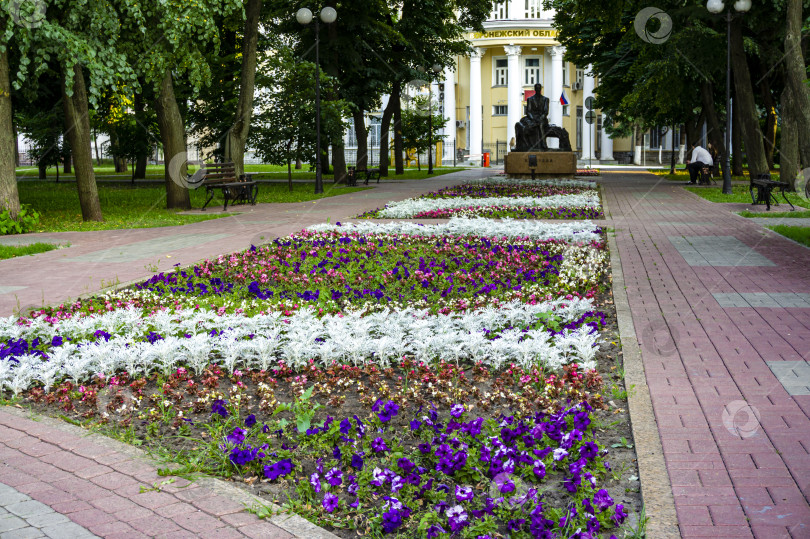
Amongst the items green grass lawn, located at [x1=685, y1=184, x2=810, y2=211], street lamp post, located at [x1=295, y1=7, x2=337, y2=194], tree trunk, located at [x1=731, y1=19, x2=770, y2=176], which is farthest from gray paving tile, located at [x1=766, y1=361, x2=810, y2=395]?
tree trunk, located at [x1=731, y1=19, x2=770, y2=176]

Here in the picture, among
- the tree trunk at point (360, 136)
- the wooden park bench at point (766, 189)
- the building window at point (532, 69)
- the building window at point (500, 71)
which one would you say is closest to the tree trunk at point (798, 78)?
the wooden park bench at point (766, 189)

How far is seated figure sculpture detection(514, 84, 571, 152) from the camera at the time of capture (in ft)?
104

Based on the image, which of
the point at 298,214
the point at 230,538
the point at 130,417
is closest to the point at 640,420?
the point at 230,538

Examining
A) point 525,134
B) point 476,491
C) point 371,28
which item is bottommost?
point 476,491

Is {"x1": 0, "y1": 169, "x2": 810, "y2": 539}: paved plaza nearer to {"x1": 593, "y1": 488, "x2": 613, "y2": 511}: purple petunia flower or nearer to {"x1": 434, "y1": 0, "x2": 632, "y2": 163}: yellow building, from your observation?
{"x1": 593, "y1": 488, "x2": 613, "y2": 511}: purple petunia flower

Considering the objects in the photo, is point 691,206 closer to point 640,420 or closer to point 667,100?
point 667,100

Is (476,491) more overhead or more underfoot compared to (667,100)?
more underfoot

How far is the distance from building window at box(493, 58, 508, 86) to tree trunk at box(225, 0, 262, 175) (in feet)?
164

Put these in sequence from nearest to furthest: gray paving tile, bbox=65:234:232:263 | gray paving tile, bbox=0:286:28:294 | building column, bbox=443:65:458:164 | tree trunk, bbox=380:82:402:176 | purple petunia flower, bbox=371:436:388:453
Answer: purple petunia flower, bbox=371:436:388:453 → gray paving tile, bbox=0:286:28:294 → gray paving tile, bbox=65:234:232:263 → tree trunk, bbox=380:82:402:176 → building column, bbox=443:65:458:164

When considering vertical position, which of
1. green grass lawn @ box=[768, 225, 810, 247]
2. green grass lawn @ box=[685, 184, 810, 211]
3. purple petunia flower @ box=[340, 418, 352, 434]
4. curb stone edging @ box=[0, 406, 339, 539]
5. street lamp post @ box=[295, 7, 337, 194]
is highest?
street lamp post @ box=[295, 7, 337, 194]

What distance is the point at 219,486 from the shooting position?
157 inches

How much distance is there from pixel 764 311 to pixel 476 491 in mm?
4636

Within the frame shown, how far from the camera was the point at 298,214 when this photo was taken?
744 inches

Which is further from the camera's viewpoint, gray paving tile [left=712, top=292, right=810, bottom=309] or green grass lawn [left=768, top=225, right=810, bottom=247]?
green grass lawn [left=768, top=225, right=810, bottom=247]
